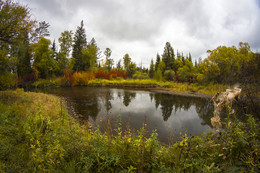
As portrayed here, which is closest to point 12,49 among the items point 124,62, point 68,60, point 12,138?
point 12,138

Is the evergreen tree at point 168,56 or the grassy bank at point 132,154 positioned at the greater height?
the evergreen tree at point 168,56

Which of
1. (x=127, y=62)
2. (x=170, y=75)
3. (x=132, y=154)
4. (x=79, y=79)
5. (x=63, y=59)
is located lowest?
(x=132, y=154)

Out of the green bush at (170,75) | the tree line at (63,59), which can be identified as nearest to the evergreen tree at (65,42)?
the tree line at (63,59)

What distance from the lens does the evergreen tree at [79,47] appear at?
105 feet

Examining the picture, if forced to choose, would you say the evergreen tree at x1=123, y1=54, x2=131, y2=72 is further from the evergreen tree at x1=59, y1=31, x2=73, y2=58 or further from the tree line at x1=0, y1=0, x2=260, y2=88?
the evergreen tree at x1=59, y1=31, x2=73, y2=58

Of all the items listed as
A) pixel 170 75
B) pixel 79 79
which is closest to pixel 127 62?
pixel 170 75

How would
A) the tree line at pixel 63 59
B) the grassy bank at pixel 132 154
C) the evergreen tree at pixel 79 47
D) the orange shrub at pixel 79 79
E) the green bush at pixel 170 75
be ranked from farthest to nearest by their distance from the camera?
the evergreen tree at pixel 79 47 < the green bush at pixel 170 75 < the orange shrub at pixel 79 79 < the tree line at pixel 63 59 < the grassy bank at pixel 132 154

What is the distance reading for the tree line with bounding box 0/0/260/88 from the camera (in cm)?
542

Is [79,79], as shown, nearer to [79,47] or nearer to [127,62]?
[79,47]

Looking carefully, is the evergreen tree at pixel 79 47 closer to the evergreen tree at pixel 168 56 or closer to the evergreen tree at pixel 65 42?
the evergreen tree at pixel 65 42

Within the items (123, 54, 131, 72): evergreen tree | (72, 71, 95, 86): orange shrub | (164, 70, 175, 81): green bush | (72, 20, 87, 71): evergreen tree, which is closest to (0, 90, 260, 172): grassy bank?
(72, 71, 95, 86): orange shrub

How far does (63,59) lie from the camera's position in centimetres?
2620

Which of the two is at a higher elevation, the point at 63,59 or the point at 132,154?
the point at 63,59

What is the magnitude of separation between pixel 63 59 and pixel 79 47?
888cm
